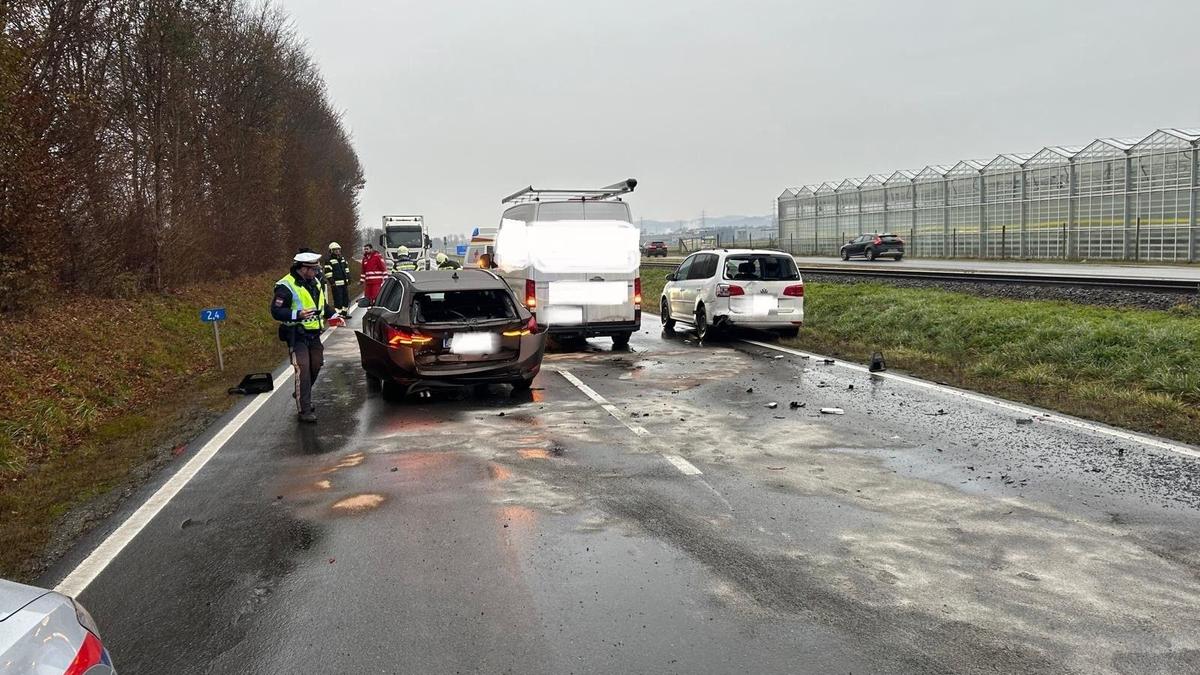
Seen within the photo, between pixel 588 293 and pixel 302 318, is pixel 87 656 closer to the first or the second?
pixel 302 318

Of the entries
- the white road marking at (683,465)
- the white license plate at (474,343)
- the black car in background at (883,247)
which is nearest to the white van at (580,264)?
the white license plate at (474,343)

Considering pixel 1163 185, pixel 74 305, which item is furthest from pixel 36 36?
pixel 1163 185

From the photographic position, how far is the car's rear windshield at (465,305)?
10.0 metres

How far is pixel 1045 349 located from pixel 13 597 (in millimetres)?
12605

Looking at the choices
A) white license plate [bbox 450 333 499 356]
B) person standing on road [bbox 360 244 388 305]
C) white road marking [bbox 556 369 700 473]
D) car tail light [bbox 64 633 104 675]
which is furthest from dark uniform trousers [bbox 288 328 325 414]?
person standing on road [bbox 360 244 388 305]

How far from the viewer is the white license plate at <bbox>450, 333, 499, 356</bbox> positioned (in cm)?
969

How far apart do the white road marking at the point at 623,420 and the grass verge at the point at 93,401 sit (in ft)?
13.3

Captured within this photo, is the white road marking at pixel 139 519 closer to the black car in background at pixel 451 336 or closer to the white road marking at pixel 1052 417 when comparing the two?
the black car in background at pixel 451 336

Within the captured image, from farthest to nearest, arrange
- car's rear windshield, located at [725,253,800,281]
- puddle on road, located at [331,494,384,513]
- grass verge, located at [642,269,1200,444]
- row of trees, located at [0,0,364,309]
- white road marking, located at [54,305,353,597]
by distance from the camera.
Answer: car's rear windshield, located at [725,253,800,281]
row of trees, located at [0,0,364,309]
grass verge, located at [642,269,1200,444]
puddle on road, located at [331,494,384,513]
white road marking, located at [54,305,353,597]

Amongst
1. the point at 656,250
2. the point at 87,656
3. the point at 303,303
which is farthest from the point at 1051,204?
the point at 87,656

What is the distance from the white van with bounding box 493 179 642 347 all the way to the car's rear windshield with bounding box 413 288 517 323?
136 inches

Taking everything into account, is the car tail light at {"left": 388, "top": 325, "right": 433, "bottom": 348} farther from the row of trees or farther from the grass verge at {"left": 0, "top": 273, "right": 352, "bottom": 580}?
the row of trees

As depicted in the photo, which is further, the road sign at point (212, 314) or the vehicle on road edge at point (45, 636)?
the road sign at point (212, 314)

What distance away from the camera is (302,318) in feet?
30.0
